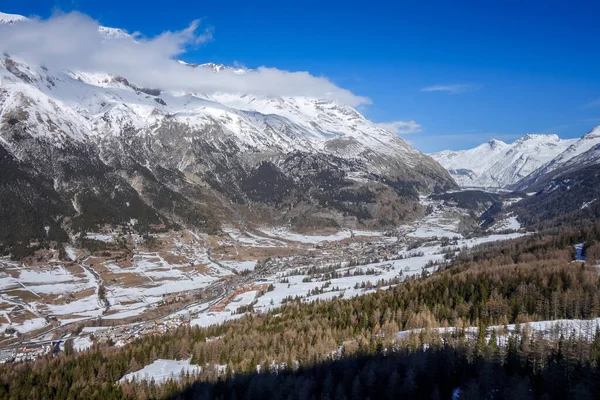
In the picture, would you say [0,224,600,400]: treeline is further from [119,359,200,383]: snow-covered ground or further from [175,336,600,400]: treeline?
[175,336,600,400]: treeline

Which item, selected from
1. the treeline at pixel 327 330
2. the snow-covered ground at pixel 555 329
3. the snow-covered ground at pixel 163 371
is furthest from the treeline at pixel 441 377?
the snow-covered ground at pixel 163 371

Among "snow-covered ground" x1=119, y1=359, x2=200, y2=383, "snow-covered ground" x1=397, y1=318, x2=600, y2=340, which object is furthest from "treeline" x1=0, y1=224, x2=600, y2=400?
"snow-covered ground" x1=397, y1=318, x2=600, y2=340

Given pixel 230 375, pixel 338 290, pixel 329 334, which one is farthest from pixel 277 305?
pixel 230 375

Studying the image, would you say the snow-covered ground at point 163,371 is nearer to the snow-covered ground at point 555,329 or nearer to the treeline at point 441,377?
the treeline at point 441,377

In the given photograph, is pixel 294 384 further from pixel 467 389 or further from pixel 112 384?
pixel 112 384

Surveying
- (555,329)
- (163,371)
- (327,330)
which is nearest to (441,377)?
(555,329)

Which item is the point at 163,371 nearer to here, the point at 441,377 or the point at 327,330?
the point at 327,330
